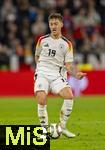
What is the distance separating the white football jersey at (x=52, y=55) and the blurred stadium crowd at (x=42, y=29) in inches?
528

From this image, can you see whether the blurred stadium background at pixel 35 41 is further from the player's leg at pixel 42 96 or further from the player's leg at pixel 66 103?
the player's leg at pixel 42 96

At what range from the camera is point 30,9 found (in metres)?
28.1

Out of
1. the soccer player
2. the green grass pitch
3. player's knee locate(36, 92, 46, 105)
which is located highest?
the soccer player

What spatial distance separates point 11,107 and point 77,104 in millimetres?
2156

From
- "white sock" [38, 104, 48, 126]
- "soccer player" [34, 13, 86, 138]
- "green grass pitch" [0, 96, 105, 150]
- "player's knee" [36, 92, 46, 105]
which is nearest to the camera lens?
"green grass pitch" [0, 96, 105, 150]

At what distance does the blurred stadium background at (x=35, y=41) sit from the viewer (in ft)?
76.3

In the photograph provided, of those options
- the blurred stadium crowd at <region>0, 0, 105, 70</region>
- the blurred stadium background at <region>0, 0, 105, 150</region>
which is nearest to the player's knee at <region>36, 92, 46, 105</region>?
the blurred stadium background at <region>0, 0, 105, 150</region>

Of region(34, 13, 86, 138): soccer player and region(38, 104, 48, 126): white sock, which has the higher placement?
region(34, 13, 86, 138): soccer player

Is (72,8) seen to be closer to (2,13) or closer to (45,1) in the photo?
(45,1)

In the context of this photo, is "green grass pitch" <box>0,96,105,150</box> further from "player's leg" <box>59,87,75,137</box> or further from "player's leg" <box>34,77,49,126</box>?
"player's leg" <box>34,77,49,126</box>

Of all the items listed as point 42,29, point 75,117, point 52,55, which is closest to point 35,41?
point 42,29

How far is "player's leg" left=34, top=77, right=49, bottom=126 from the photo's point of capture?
38.6 ft

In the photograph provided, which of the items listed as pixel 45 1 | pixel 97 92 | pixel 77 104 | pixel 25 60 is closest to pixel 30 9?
pixel 45 1

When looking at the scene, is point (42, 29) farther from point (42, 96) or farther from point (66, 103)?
point (42, 96)
